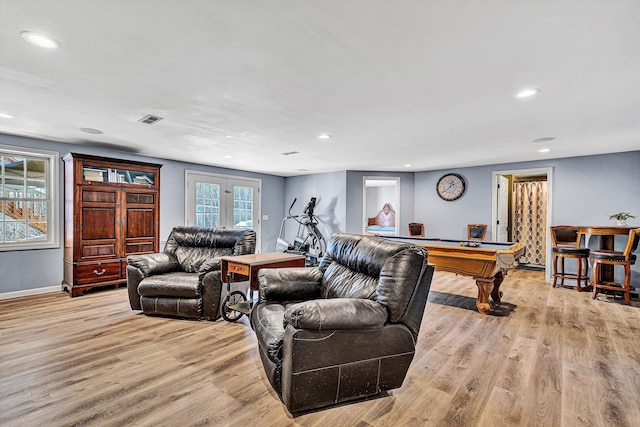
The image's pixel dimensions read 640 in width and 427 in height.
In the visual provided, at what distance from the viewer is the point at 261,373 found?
227 cm

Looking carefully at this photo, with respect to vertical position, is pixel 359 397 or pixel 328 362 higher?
pixel 328 362

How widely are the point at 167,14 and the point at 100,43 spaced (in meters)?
0.62

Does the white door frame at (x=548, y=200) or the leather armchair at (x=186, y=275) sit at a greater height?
the white door frame at (x=548, y=200)

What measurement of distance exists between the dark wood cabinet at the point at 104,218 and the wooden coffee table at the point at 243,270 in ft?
7.65

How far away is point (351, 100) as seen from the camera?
2787 mm

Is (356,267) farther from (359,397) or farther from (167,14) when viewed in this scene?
(167,14)

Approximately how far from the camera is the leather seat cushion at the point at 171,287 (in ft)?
10.8

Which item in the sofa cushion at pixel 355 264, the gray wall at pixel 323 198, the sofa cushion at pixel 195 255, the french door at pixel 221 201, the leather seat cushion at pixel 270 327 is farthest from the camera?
the gray wall at pixel 323 198

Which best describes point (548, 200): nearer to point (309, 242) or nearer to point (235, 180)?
point (309, 242)

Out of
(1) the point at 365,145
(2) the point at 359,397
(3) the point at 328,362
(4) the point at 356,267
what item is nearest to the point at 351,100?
(4) the point at 356,267

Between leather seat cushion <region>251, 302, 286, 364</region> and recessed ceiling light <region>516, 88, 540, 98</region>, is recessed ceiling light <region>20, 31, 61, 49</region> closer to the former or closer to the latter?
leather seat cushion <region>251, 302, 286, 364</region>

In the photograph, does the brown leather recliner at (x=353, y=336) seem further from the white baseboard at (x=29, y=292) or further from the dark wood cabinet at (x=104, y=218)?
the white baseboard at (x=29, y=292)

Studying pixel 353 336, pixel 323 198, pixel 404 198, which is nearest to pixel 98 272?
pixel 353 336

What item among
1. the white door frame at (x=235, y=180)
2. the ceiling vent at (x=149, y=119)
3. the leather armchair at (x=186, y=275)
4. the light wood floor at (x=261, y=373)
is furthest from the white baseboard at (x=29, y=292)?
the ceiling vent at (x=149, y=119)
